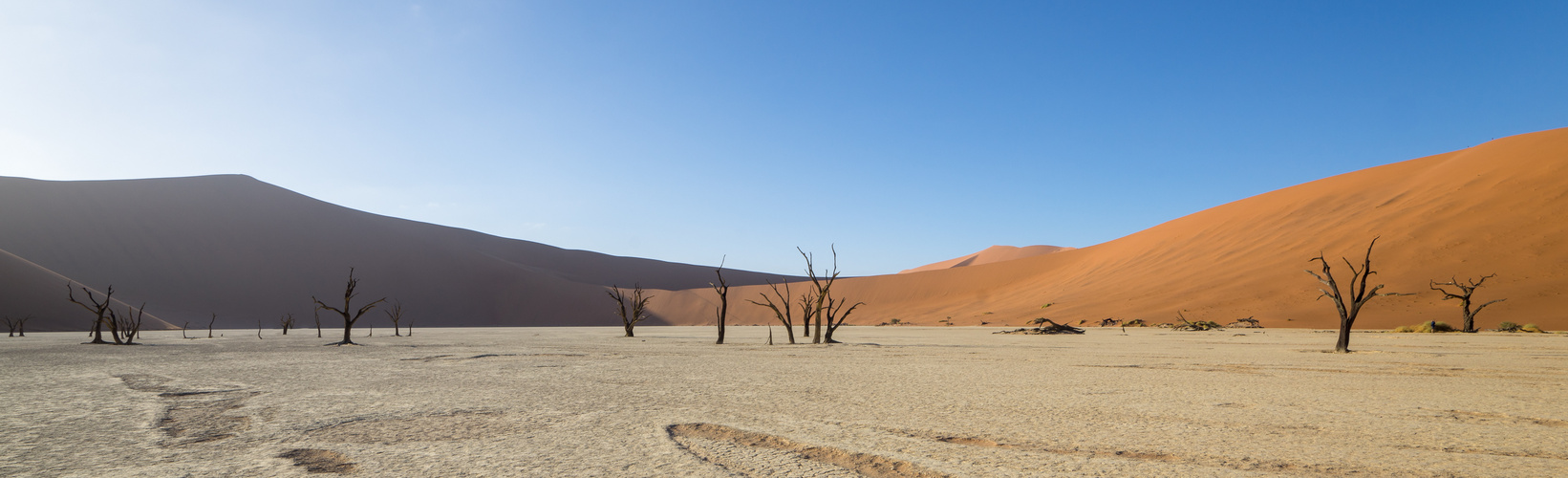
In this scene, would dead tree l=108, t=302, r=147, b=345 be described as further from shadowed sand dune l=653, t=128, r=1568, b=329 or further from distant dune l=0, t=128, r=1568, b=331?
shadowed sand dune l=653, t=128, r=1568, b=329

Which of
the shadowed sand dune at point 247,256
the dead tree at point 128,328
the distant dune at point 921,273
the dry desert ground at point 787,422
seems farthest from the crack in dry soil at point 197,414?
the shadowed sand dune at point 247,256

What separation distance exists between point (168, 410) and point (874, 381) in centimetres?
613

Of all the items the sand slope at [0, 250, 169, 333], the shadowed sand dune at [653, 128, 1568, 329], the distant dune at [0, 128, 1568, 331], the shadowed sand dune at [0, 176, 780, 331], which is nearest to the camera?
the shadowed sand dune at [653, 128, 1568, 329]

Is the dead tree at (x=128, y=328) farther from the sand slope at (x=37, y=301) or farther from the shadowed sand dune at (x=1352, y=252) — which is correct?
the shadowed sand dune at (x=1352, y=252)

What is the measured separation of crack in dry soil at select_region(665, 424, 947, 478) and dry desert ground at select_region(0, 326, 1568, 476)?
0.02 meters

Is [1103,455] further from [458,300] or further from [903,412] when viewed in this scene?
[458,300]

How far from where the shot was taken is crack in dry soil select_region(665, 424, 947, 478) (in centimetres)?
352

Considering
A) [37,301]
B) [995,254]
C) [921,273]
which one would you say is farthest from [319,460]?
[995,254]

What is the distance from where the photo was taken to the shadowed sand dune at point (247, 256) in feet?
184

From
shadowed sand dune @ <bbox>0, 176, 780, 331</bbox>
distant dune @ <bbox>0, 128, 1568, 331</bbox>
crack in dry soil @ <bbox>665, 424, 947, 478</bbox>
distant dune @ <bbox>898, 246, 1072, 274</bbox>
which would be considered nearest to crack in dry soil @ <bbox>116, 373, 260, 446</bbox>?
crack in dry soil @ <bbox>665, 424, 947, 478</bbox>

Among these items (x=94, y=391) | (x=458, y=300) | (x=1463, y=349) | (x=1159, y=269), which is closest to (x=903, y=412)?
(x=94, y=391)

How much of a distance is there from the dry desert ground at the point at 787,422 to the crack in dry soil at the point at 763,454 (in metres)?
0.02

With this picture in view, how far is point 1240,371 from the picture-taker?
909 centimetres

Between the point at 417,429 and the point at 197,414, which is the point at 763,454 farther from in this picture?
the point at 197,414
